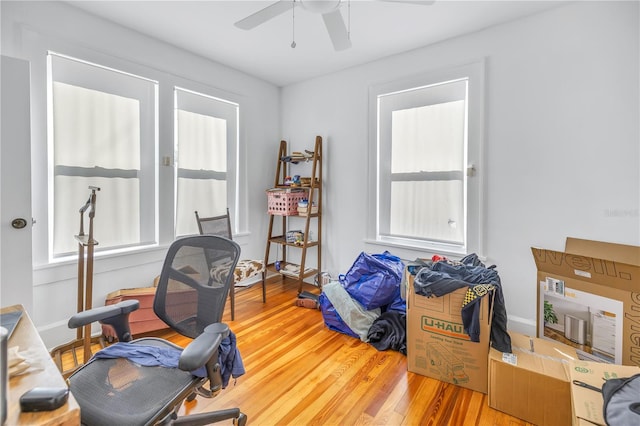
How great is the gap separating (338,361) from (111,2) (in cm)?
314

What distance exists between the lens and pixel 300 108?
377 centimetres

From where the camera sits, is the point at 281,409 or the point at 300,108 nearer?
the point at 281,409

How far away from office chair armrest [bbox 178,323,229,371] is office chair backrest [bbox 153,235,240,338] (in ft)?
0.59

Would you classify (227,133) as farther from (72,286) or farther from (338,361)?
(338,361)

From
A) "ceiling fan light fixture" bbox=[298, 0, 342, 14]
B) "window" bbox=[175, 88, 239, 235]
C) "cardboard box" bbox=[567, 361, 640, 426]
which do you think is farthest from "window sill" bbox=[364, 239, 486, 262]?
"ceiling fan light fixture" bbox=[298, 0, 342, 14]

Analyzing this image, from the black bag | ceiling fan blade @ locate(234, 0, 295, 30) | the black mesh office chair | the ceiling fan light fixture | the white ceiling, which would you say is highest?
the white ceiling

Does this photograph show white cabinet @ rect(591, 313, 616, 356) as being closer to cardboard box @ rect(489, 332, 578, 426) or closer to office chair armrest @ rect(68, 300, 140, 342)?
cardboard box @ rect(489, 332, 578, 426)

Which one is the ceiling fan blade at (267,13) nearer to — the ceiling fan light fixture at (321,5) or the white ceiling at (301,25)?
the ceiling fan light fixture at (321,5)

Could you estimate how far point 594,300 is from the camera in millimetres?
1627

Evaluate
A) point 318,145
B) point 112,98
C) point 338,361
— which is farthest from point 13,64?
point 338,361

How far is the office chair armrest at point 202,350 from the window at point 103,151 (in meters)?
1.94

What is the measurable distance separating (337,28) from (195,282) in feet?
5.58

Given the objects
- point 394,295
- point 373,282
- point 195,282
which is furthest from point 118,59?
point 394,295

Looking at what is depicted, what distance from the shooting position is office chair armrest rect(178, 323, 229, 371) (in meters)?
0.97
